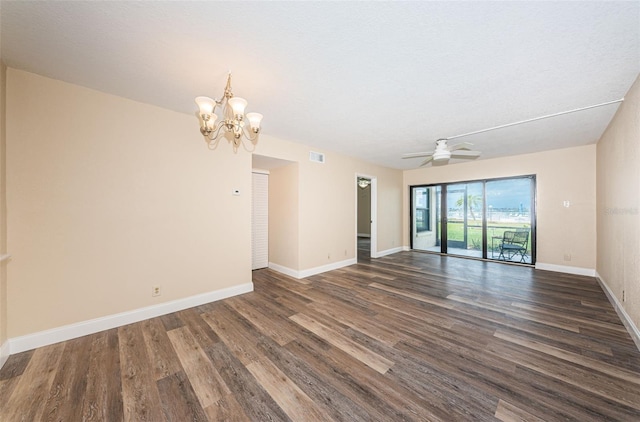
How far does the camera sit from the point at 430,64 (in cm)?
201

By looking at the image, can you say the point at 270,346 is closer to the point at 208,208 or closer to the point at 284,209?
the point at 208,208

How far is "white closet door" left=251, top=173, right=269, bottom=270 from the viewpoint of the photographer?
16.6ft

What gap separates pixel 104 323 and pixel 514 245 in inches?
309

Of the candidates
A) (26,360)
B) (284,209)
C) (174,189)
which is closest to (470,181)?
(284,209)

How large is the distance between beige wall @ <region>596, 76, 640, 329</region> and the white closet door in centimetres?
535

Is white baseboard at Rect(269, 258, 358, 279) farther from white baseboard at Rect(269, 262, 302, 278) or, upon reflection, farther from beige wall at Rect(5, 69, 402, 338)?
beige wall at Rect(5, 69, 402, 338)

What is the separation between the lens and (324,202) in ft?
16.3

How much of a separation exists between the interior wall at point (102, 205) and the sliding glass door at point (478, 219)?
609 centimetres

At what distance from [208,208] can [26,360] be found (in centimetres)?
215

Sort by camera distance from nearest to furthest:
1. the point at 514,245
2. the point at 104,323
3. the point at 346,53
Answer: the point at 346,53, the point at 104,323, the point at 514,245

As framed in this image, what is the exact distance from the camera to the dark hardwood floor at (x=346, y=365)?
5.05 feet

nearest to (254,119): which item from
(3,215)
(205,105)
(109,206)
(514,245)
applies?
(205,105)

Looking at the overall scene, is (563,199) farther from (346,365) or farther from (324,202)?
(346,365)

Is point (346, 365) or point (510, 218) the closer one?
point (346, 365)
